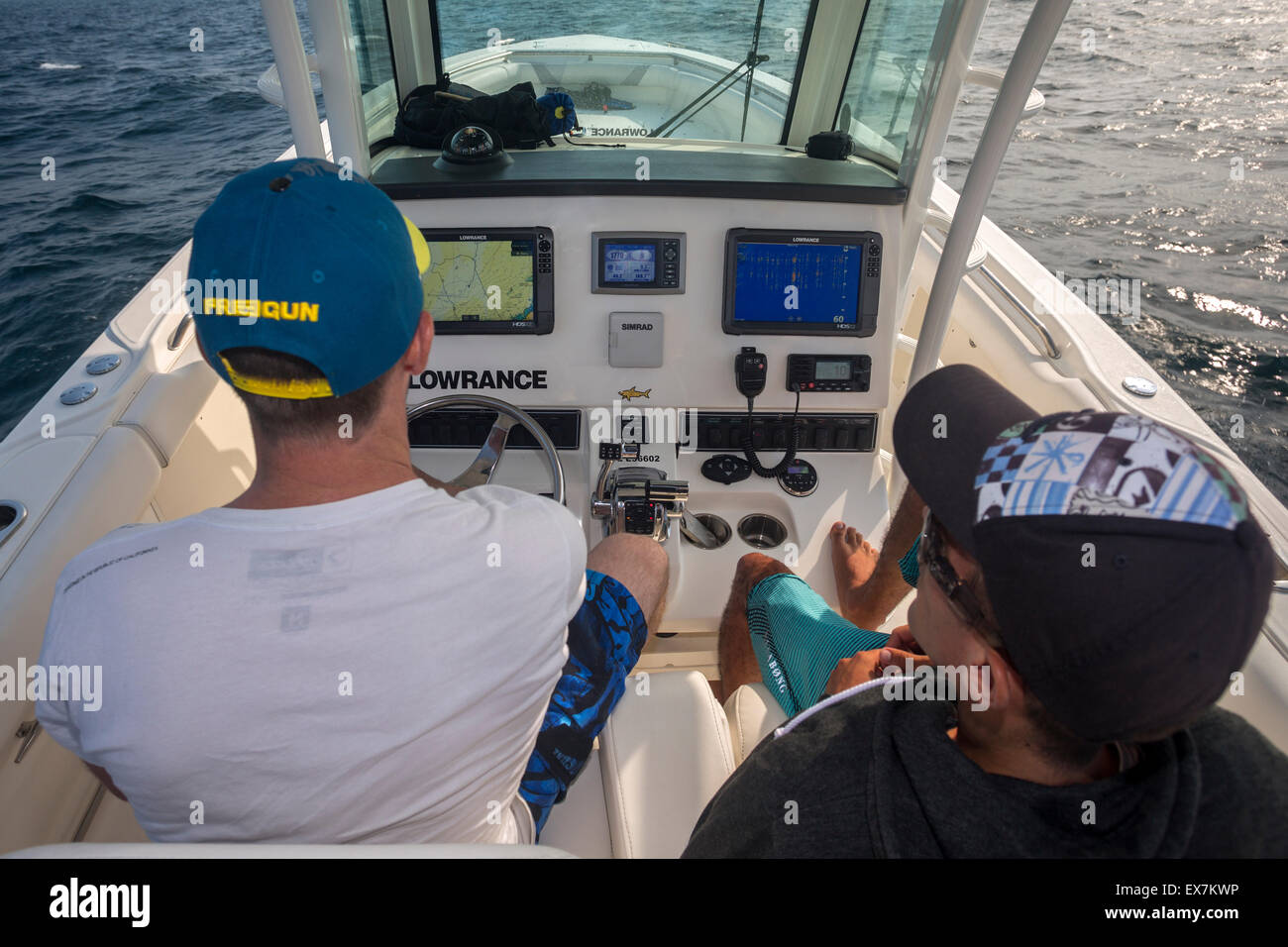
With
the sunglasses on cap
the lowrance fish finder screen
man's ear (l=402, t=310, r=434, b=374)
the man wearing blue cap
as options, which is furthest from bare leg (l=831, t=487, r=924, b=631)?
man's ear (l=402, t=310, r=434, b=374)

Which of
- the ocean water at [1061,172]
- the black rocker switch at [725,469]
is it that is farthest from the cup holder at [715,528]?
the ocean water at [1061,172]

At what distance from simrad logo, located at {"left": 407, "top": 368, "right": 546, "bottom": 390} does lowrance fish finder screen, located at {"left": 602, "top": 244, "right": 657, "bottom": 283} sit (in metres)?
0.34

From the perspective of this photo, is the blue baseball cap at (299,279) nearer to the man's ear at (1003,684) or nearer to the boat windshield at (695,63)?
the man's ear at (1003,684)

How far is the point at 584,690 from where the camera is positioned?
141cm

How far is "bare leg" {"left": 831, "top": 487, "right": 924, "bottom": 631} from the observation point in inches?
69.7

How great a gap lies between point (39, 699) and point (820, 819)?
2.97 ft

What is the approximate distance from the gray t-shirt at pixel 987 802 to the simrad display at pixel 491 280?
1504mm

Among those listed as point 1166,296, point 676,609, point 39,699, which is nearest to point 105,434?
point 39,699

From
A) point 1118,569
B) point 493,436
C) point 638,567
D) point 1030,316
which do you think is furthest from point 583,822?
point 1030,316

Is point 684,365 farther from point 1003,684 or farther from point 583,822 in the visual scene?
point 1003,684

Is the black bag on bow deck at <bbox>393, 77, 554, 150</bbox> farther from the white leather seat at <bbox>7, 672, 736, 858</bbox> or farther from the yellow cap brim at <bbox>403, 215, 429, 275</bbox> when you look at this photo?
the white leather seat at <bbox>7, 672, 736, 858</bbox>

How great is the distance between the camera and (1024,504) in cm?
75

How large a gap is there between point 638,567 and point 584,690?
33cm

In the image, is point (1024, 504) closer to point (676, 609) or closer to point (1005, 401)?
point (1005, 401)
